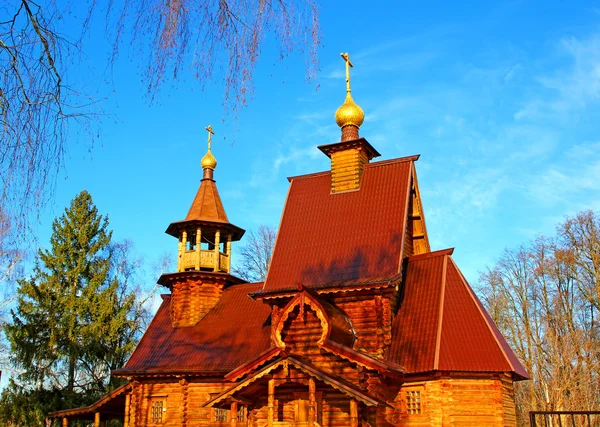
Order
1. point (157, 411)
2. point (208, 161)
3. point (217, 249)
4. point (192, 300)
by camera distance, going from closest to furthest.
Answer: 1. point (157, 411)
2. point (192, 300)
3. point (217, 249)
4. point (208, 161)

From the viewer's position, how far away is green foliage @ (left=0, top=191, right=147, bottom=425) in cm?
2830

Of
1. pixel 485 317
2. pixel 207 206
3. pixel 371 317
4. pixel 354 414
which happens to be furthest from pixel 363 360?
pixel 207 206

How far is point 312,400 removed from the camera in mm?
14812

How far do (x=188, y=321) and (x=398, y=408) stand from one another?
10548mm

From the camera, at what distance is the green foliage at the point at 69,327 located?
92.8 ft

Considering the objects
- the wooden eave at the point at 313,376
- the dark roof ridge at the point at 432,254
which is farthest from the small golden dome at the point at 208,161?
the wooden eave at the point at 313,376

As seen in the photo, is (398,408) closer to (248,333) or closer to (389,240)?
(389,240)

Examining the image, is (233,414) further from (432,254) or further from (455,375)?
(432,254)

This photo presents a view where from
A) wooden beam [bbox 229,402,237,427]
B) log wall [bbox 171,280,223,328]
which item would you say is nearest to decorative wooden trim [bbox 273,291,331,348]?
wooden beam [bbox 229,402,237,427]

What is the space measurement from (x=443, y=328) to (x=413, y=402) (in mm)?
2268

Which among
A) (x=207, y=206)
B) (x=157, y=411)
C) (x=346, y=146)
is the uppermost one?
(x=346, y=146)

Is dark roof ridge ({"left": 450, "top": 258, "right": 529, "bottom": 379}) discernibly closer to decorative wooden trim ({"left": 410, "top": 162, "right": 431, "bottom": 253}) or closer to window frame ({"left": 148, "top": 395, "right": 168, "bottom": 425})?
decorative wooden trim ({"left": 410, "top": 162, "right": 431, "bottom": 253})

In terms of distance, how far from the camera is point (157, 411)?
68.8ft

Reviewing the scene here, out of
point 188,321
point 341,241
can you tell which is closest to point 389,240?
point 341,241
